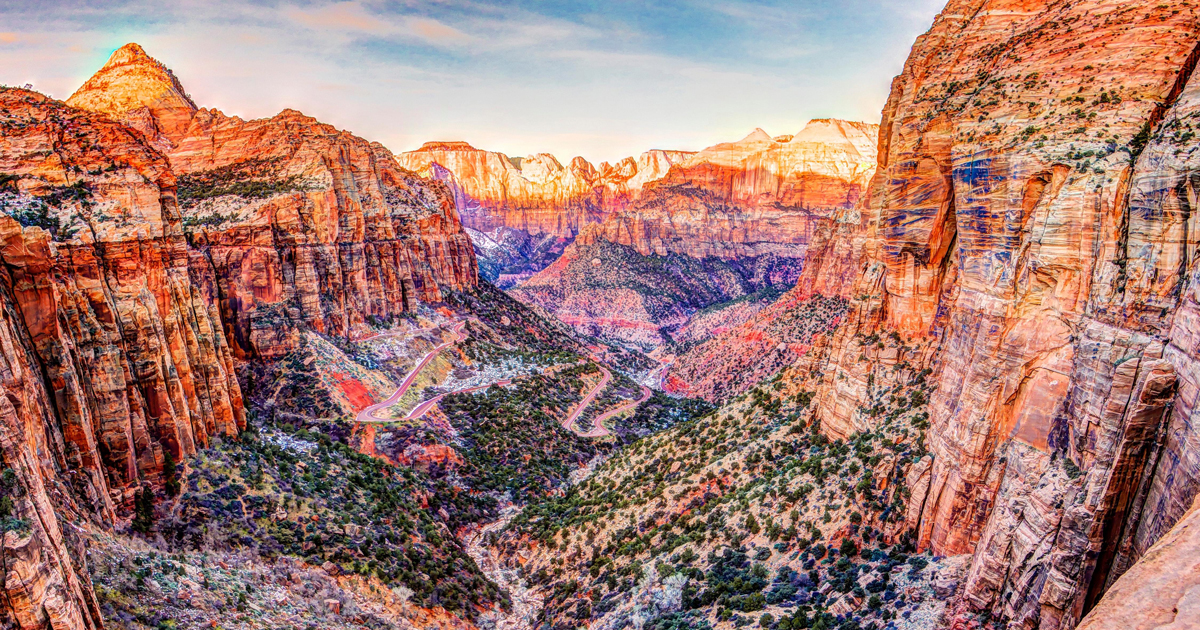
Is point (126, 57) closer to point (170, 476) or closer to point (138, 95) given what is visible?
point (138, 95)

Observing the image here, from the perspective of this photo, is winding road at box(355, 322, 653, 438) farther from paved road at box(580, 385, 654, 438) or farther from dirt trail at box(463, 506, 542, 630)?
dirt trail at box(463, 506, 542, 630)

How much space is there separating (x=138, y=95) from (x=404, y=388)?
47773 mm

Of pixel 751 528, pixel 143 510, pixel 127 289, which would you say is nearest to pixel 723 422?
pixel 751 528

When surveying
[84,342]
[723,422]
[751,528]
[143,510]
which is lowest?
[751,528]

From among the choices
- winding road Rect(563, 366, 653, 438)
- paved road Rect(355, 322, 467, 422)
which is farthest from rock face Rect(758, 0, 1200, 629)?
paved road Rect(355, 322, 467, 422)

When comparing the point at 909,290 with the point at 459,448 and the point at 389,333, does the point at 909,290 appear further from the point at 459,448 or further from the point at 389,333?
the point at 389,333

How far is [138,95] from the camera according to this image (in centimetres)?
7294

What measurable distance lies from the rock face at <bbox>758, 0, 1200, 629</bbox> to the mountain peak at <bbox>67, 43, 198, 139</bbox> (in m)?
77.9

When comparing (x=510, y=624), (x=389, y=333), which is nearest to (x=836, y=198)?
(x=389, y=333)

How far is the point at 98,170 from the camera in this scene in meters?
34.5

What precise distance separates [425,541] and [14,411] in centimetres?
2754

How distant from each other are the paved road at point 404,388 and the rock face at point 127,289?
901 cm

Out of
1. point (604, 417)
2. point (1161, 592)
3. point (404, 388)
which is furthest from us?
point (604, 417)

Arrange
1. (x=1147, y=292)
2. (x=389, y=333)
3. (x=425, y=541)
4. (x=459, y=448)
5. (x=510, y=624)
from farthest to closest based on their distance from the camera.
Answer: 1. (x=389, y=333)
2. (x=459, y=448)
3. (x=425, y=541)
4. (x=510, y=624)
5. (x=1147, y=292)
